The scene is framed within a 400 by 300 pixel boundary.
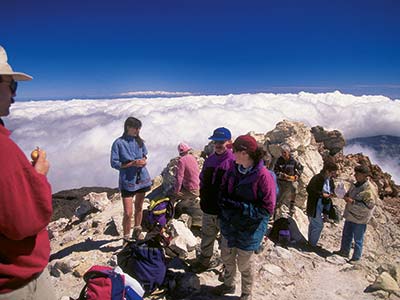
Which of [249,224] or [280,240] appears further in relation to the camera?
[280,240]

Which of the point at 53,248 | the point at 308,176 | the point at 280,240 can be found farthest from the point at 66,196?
the point at 280,240

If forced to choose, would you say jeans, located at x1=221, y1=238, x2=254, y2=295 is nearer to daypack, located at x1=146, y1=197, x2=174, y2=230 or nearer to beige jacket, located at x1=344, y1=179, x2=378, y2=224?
daypack, located at x1=146, y1=197, x2=174, y2=230

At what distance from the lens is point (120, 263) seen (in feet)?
15.0

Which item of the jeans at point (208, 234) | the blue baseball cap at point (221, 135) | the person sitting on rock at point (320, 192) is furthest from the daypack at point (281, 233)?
the blue baseball cap at point (221, 135)

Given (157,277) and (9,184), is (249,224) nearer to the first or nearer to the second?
(157,277)

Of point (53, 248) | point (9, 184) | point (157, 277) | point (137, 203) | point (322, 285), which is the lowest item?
point (53, 248)

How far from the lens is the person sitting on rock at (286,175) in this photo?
9156mm

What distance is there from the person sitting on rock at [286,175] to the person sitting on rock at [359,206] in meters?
2.51

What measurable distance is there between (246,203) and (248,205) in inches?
2.1

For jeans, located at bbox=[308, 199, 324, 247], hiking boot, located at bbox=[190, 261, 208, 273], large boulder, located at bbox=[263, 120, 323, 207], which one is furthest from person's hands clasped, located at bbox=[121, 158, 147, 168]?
large boulder, located at bbox=[263, 120, 323, 207]

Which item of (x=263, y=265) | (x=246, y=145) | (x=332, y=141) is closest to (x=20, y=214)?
(x=246, y=145)

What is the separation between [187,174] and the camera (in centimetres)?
671

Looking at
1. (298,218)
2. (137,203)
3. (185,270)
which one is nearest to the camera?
(185,270)

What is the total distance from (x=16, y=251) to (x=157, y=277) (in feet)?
10.3
